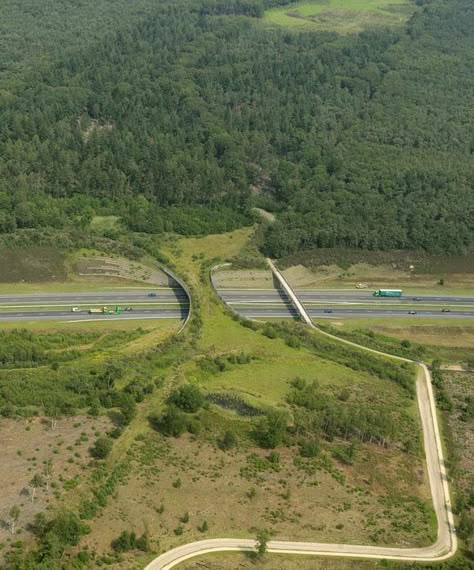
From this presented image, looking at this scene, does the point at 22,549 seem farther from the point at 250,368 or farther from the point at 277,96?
the point at 277,96

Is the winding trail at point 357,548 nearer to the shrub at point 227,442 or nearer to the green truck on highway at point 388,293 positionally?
the shrub at point 227,442

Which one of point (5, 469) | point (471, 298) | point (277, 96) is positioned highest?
point (277, 96)

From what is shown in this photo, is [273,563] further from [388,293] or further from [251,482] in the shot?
[388,293]

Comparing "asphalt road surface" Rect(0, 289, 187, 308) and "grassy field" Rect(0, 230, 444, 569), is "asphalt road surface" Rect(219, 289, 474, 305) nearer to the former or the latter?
"asphalt road surface" Rect(0, 289, 187, 308)

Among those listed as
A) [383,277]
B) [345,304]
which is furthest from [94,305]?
[383,277]

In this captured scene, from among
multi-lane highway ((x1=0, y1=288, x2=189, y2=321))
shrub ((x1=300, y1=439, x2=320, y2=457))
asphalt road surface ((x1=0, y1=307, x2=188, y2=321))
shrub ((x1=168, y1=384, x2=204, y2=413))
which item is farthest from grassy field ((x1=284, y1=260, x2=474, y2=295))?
shrub ((x1=300, y1=439, x2=320, y2=457))

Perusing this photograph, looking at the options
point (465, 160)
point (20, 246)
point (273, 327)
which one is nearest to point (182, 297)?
point (273, 327)
